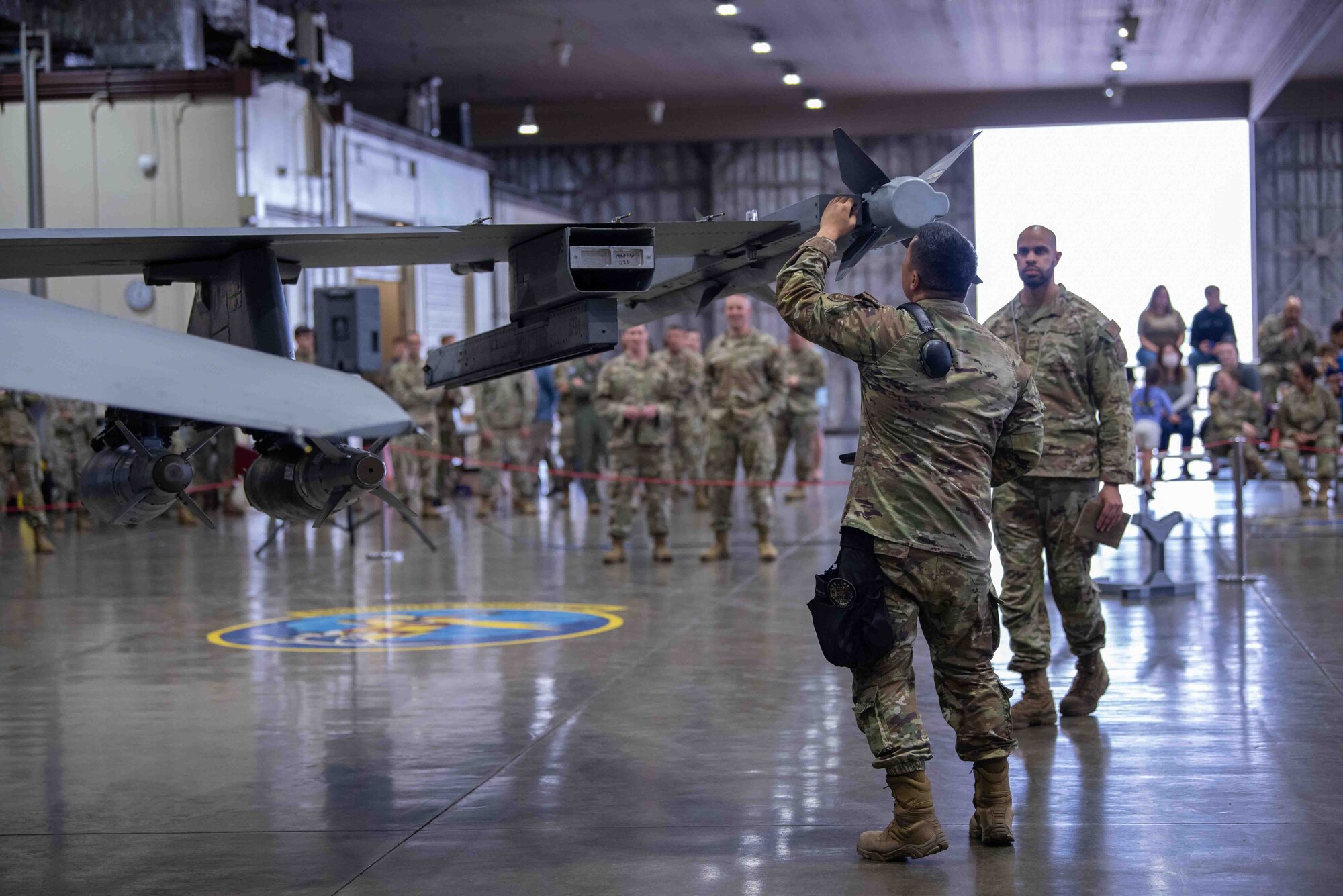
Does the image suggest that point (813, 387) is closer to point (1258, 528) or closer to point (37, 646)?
point (1258, 528)

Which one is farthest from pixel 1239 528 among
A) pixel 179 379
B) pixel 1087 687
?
pixel 179 379

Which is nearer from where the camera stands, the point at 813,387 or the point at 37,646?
the point at 37,646

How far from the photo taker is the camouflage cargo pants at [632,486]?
38.9 feet

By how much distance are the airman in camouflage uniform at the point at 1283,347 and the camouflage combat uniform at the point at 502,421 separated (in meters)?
9.40

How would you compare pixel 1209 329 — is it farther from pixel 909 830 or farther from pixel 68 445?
pixel 909 830

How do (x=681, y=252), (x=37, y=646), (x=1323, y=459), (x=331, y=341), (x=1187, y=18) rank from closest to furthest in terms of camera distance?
(x=681, y=252)
(x=331, y=341)
(x=37, y=646)
(x=1323, y=459)
(x=1187, y=18)

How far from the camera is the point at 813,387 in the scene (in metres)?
16.8

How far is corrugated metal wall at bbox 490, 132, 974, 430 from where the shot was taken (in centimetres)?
3045

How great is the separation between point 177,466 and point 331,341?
7.92ft

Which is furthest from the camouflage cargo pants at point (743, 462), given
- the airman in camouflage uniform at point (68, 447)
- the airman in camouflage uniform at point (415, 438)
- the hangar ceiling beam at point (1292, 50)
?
the hangar ceiling beam at point (1292, 50)

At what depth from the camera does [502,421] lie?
16.1 metres

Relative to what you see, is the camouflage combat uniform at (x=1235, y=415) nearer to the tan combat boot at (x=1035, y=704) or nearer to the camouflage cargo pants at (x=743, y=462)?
the camouflage cargo pants at (x=743, y=462)

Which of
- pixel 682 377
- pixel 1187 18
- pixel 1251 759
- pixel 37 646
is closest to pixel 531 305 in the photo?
pixel 1251 759

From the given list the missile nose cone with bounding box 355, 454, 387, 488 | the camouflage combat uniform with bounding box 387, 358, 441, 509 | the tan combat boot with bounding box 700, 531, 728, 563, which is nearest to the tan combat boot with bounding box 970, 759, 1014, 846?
the missile nose cone with bounding box 355, 454, 387, 488
